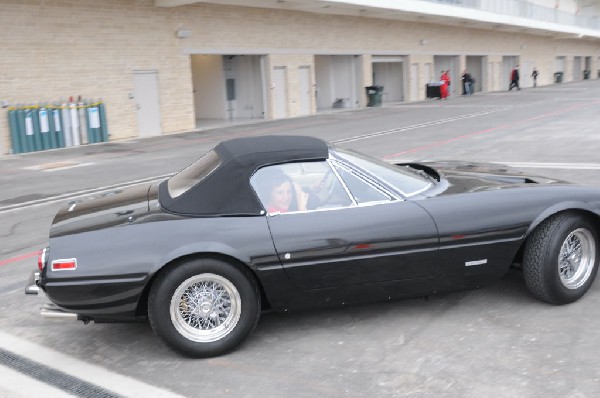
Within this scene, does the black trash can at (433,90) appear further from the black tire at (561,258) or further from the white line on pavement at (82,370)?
the white line on pavement at (82,370)

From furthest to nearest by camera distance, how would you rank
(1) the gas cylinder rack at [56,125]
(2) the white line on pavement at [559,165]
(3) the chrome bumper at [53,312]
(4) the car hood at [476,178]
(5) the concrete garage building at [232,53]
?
1. (5) the concrete garage building at [232,53]
2. (1) the gas cylinder rack at [56,125]
3. (2) the white line on pavement at [559,165]
4. (4) the car hood at [476,178]
5. (3) the chrome bumper at [53,312]

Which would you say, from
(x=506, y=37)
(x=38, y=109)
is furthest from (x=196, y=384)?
(x=506, y=37)

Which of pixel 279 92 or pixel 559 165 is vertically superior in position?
pixel 279 92

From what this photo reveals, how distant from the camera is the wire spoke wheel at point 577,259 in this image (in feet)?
14.2

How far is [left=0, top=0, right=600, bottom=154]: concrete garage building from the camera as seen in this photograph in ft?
57.7

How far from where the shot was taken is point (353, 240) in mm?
3906

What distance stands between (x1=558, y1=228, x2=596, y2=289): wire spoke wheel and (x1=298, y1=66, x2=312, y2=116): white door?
23448 mm

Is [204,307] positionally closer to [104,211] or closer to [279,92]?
[104,211]

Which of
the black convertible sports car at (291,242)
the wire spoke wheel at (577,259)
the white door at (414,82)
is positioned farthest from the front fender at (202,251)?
the white door at (414,82)

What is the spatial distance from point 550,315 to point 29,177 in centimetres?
1109

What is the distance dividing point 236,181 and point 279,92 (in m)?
22.8

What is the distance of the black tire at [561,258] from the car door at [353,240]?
78 cm

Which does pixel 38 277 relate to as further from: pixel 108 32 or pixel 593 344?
pixel 108 32

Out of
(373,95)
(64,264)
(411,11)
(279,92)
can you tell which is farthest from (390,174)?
(411,11)
